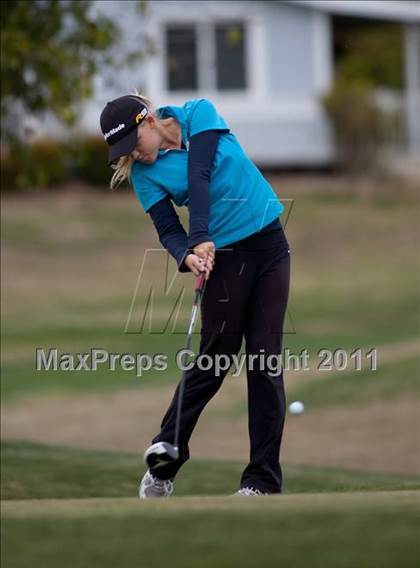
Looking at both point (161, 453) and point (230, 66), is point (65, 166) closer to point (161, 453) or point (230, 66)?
point (230, 66)

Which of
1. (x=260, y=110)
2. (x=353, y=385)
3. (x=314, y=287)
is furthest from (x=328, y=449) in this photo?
(x=260, y=110)

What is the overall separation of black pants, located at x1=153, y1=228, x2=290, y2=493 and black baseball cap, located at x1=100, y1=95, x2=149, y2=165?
73cm

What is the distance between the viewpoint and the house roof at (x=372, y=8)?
30419 millimetres

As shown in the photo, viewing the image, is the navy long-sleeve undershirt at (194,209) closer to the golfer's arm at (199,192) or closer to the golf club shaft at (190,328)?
the golfer's arm at (199,192)

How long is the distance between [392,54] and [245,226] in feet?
94.6

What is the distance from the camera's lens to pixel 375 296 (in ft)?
73.8

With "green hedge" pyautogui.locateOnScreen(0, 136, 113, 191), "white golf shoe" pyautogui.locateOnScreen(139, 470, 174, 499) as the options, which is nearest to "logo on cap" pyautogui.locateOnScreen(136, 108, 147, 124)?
"white golf shoe" pyautogui.locateOnScreen(139, 470, 174, 499)

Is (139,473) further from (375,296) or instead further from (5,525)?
(375,296)

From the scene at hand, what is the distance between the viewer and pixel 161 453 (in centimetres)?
624

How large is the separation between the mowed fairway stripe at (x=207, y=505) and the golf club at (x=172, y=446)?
4.94 feet

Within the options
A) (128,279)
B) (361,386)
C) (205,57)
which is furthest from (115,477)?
(205,57)

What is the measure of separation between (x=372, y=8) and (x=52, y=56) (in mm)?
21506

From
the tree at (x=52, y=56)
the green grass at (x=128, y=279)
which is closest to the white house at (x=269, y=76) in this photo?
the green grass at (x=128, y=279)

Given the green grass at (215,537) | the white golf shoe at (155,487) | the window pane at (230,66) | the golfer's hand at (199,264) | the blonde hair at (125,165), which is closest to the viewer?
the green grass at (215,537)
